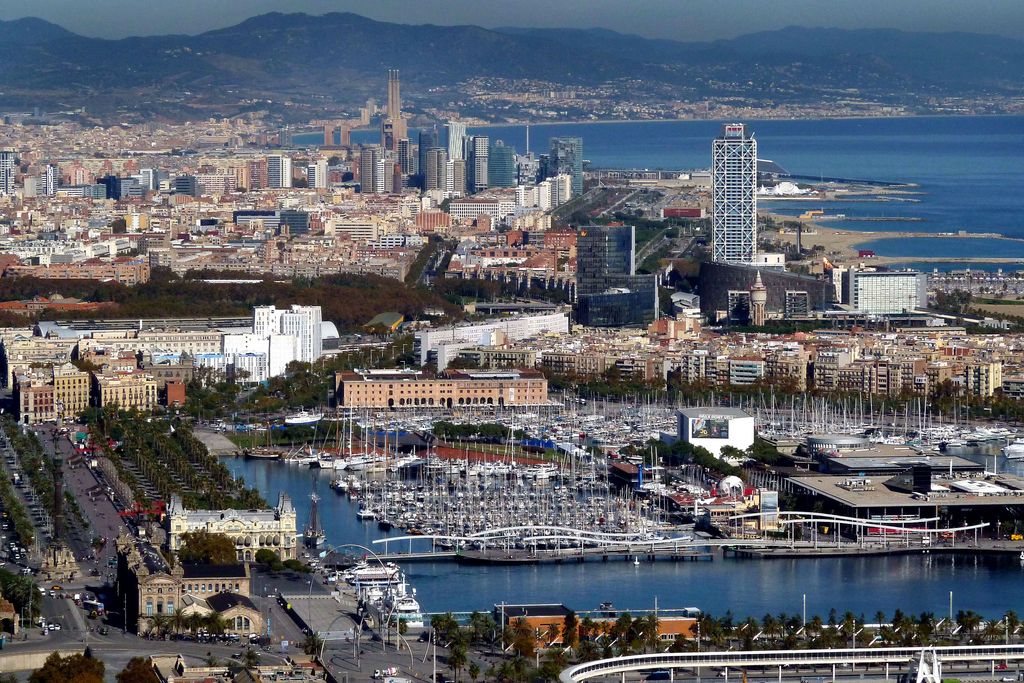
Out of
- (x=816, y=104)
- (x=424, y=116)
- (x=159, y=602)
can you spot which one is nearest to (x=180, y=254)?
(x=159, y=602)

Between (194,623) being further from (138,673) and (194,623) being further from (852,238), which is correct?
(852,238)

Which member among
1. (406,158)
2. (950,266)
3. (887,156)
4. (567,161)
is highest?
(567,161)

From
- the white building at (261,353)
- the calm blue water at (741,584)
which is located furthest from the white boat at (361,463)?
the white building at (261,353)

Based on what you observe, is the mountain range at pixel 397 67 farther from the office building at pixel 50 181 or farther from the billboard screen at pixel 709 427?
the billboard screen at pixel 709 427

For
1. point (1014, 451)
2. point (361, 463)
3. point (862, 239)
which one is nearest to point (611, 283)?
point (862, 239)

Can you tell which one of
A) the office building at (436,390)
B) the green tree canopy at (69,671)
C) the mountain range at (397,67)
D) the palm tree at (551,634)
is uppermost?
the mountain range at (397,67)

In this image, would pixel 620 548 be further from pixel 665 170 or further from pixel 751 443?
pixel 665 170

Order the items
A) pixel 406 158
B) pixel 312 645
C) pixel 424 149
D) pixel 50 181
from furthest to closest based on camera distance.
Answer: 1. pixel 406 158
2. pixel 424 149
3. pixel 50 181
4. pixel 312 645

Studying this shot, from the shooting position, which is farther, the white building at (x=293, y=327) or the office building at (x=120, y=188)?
the office building at (x=120, y=188)
